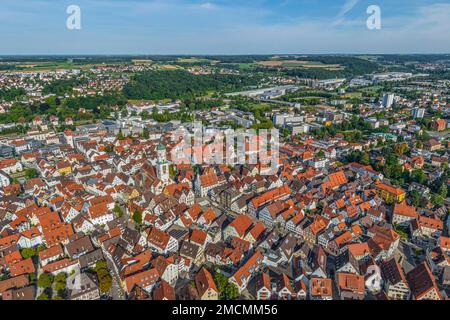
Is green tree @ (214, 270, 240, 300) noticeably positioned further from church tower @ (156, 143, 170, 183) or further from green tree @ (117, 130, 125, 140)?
green tree @ (117, 130, 125, 140)

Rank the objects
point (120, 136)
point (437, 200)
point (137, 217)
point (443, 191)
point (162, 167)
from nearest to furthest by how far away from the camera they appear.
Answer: point (137, 217) → point (437, 200) → point (443, 191) → point (162, 167) → point (120, 136)

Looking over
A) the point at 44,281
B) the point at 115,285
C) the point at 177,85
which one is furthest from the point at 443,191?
the point at 177,85

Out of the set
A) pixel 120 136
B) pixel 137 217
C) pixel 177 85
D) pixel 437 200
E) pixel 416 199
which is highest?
pixel 177 85

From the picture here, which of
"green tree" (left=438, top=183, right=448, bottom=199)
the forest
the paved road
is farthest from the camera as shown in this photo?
the forest

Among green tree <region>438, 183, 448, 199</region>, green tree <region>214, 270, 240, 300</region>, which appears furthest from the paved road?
green tree <region>438, 183, 448, 199</region>

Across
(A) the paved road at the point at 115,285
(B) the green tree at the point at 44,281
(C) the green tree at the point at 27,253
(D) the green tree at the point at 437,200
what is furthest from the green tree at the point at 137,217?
(D) the green tree at the point at 437,200

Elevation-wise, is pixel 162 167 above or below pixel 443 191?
above

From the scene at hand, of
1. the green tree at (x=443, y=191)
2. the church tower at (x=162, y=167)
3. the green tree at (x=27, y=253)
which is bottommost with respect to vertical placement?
the green tree at (x=27, y=253)

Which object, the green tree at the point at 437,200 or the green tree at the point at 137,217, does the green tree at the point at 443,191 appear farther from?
the green tree at the point at 137,217

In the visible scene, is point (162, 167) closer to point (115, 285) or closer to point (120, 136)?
point (115, 285)

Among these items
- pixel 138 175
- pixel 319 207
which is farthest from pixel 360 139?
pixel 138 175

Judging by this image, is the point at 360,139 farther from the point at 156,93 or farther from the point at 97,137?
the point at 156,93
